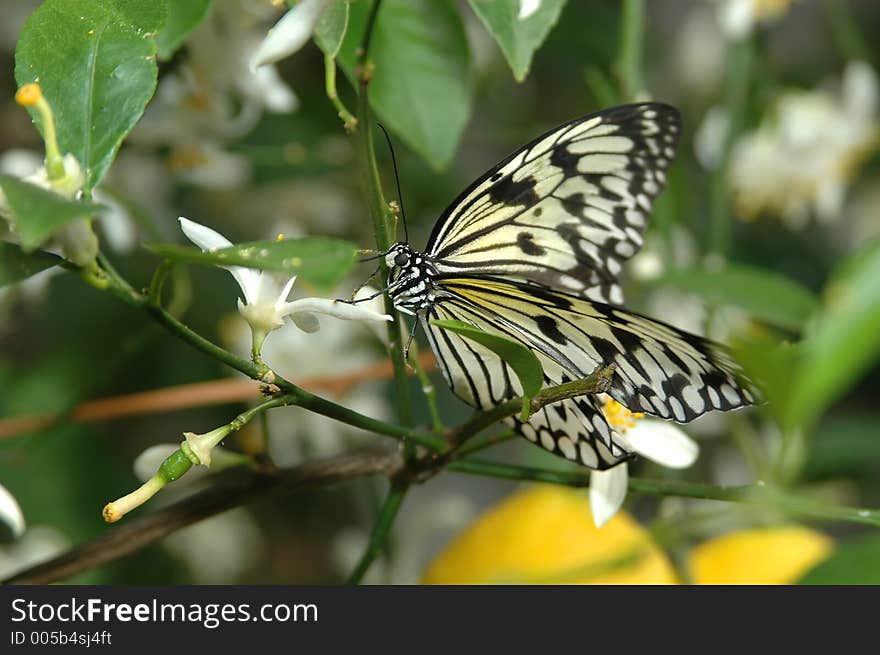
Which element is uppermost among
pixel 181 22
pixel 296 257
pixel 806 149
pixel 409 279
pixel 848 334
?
pixel 806 149

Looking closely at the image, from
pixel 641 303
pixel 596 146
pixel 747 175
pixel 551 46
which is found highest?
pixel 551 46

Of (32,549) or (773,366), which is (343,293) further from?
(773,366)

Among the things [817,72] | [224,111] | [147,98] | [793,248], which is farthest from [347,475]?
[817,72]

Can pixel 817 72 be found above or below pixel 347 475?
above

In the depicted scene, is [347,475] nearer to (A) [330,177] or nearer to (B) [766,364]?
(B) [766,364]

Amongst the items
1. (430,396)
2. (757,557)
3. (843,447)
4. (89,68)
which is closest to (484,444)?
(430,396)

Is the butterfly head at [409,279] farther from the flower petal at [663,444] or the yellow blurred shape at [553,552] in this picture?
the yellow blurred shape at [553,552]

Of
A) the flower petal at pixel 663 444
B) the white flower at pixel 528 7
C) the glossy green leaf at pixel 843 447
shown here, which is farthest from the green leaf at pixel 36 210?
the glossy green leaf at pixel 843 447
